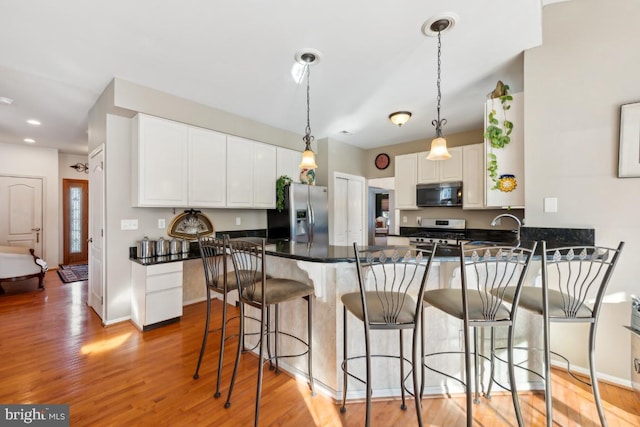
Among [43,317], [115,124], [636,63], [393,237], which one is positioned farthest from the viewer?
[393,237]

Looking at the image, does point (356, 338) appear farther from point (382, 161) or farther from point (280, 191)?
point (382, 161)

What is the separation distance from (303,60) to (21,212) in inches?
257

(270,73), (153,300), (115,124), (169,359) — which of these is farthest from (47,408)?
(270,73)

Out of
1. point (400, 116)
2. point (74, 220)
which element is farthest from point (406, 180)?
point (74, 220)

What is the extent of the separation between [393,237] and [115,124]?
4.13m

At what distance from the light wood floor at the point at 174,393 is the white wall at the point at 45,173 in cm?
381

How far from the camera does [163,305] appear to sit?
3.04 m

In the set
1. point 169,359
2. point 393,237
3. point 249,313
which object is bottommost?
point 169,359

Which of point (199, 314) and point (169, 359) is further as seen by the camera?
point (199, 314)

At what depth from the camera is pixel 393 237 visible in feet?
15.5

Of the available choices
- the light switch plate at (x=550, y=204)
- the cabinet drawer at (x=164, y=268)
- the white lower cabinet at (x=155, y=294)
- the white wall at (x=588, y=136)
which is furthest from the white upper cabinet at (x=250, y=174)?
the light switch plate at (x=550, y=204)

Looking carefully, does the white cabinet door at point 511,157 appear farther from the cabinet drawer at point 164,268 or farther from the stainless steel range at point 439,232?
the cabinet drawer at point 164,268

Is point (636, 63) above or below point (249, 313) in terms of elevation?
above

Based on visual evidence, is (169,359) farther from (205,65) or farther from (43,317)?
(205,65)
